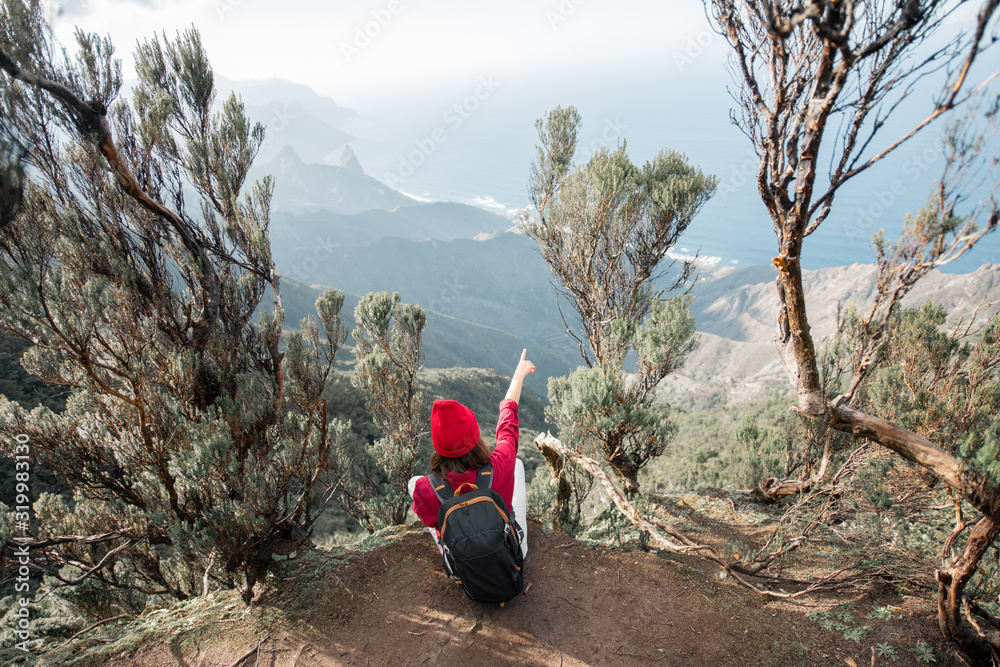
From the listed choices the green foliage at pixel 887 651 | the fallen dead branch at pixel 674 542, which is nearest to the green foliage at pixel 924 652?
the green foliage at pixel 887 651

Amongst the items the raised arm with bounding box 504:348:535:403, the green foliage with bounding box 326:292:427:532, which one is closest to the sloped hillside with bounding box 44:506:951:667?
the raised arm with bounding box 504:348:535:403

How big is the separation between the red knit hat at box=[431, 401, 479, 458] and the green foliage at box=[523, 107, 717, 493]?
3152mm

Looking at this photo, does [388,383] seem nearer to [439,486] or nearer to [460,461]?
[439,486]

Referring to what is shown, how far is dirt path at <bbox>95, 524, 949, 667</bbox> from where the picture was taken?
329cm

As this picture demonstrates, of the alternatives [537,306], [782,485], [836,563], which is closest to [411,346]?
[836,563]

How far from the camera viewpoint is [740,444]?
14.6 meters

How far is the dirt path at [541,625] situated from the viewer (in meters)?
3.29

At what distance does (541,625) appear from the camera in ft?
11.8

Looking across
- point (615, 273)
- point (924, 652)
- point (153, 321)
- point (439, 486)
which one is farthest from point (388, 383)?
point (924, 652)

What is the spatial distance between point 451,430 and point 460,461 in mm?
291

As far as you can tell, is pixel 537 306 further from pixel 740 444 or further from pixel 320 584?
pixel 320 584

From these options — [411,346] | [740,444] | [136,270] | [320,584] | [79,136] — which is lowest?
[740,444]

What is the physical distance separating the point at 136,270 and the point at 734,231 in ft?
665

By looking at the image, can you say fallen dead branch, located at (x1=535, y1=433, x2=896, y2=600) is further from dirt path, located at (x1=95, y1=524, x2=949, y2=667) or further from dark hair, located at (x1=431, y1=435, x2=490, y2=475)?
dark hair, located at (x1=431, y1=435, x2=490, y2=475)
